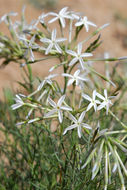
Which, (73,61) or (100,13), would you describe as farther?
(100,13)

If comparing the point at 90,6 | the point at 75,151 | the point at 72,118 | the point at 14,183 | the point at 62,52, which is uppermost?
the point at 90,6

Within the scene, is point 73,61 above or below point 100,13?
below

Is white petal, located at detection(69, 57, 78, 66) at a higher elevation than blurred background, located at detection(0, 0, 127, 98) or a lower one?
lower

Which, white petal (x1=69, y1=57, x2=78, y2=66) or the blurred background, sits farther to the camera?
the blurred background

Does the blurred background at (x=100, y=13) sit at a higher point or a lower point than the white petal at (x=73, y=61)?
higher

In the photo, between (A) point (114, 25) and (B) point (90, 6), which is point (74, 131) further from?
(B) point (90, 6)

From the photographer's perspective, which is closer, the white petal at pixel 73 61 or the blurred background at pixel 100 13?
the white petal at pixel 73 61

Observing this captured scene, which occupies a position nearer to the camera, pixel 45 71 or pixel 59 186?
pixel 59 186

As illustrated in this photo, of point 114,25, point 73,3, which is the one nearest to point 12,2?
point 73,3

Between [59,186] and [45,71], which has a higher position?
[45,71]

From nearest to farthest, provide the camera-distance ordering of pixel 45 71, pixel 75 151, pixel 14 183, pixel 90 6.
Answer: pixel 75 151 → pixel 14 183 → pixel 45 71 → pixel 90 6

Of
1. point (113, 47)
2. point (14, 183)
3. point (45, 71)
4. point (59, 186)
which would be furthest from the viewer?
point (113, 47)
